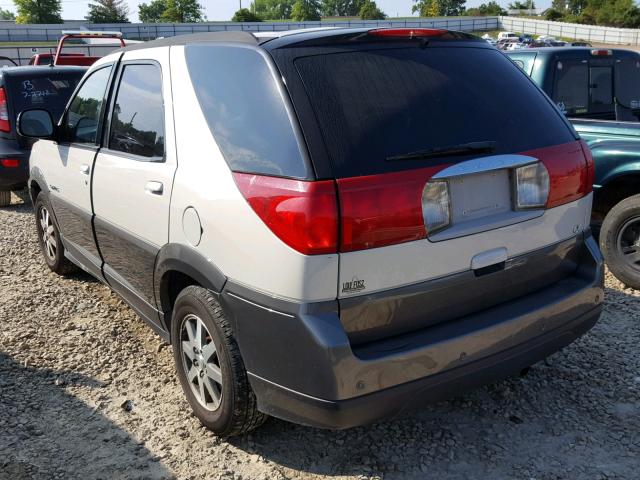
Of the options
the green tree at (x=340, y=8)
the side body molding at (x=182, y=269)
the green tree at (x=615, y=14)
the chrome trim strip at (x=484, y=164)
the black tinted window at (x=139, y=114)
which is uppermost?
the green tree at (x=340, y=8)

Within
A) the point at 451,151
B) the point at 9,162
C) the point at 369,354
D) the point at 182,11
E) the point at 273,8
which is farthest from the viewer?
the point at 273,8

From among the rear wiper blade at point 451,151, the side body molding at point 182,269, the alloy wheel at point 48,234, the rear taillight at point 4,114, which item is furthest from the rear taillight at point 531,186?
the rear taillight at point 4,114

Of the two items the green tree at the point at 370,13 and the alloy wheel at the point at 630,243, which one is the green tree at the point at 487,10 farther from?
the alloy wheel at the point at 630,243

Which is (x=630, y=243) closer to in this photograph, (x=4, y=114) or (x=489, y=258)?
(x=489, y=258)

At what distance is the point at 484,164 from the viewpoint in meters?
2.58

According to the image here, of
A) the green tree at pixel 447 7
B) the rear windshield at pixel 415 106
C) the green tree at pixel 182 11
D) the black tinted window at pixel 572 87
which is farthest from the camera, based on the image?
the green tree at pixel 447 7

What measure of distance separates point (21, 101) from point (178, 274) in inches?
228

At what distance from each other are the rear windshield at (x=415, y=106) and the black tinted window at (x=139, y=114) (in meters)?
1.02

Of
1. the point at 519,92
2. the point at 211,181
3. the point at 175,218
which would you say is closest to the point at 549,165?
the point at 519,92

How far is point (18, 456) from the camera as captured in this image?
9.96ft

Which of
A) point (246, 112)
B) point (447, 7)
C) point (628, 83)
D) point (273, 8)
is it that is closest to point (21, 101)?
point (246, 112)

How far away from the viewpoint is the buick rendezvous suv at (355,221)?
235cm

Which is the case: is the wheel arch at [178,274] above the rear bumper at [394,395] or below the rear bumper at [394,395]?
above

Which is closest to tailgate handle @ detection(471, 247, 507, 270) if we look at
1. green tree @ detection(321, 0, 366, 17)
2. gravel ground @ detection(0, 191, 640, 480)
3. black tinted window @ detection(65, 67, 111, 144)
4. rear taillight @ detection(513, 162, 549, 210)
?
rear taillight @ detection(513, 162, 549, 210)
